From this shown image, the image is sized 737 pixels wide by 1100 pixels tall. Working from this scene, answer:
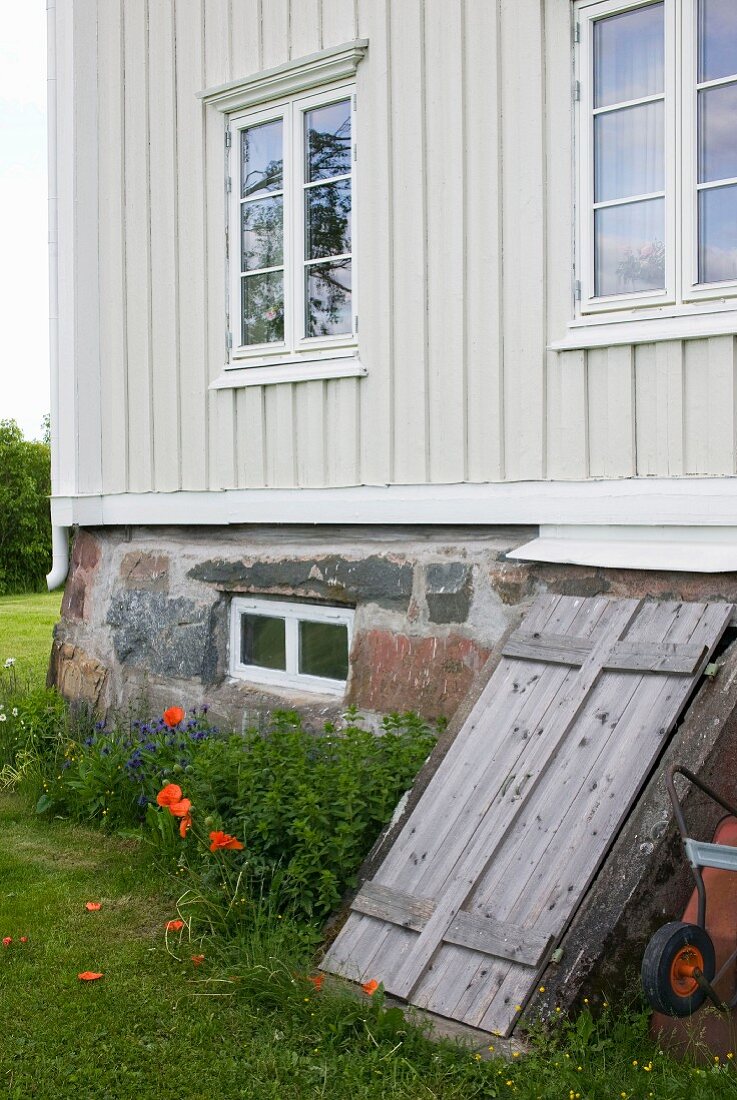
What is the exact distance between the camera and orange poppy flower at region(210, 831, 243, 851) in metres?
4.29

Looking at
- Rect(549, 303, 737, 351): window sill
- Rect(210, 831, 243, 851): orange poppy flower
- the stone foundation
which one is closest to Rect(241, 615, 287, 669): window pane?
the stone foundation

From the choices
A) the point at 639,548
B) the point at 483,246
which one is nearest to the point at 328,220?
the point at 483,246

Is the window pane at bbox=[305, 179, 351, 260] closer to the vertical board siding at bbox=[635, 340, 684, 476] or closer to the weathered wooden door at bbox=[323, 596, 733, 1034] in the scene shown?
the vertical board siding at bbox=[635, 340, 684, 476]

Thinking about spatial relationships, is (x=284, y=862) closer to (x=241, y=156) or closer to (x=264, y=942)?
(x=264, y=942)

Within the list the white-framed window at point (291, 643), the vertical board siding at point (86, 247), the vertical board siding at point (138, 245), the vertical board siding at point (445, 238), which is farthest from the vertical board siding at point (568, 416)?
the vertical board siding at point (86, 247)

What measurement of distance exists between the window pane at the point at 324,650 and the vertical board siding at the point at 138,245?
1.42m

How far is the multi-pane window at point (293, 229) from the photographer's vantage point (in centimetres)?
612

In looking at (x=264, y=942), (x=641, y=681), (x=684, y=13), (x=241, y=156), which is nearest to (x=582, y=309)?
(x=684, y=13)

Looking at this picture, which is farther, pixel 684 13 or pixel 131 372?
pixel 131 372

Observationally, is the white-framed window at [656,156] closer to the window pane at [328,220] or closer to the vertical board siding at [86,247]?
the window pane at [328,220]

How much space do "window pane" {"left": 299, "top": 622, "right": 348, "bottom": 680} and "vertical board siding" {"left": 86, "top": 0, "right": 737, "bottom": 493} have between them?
0.81m

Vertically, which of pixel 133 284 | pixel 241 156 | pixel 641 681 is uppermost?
pixel 241 156

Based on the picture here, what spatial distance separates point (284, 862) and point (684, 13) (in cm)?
382

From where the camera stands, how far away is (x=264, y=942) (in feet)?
13.4
